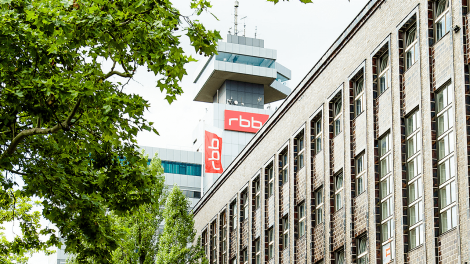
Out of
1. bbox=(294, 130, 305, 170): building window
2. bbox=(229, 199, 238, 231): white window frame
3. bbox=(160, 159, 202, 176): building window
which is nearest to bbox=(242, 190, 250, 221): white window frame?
bbox=(229, 199, 238, 231): white window frame

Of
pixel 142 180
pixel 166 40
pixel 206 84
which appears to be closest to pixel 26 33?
pixel 166 40

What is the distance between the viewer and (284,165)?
1518 inches

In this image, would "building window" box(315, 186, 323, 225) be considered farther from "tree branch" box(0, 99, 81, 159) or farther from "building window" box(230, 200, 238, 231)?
"tree branch" box(0, 99, 81, 159)

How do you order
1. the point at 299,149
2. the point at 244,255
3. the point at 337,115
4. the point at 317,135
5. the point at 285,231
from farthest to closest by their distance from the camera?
the point at 244,255 → the point at 285,231 → the point at 299,149 → the point at 317,135 → the point at 337,115

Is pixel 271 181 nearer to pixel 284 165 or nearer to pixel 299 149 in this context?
pixel 284 165

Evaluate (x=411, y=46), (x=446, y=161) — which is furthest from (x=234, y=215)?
(x=446, y=161)

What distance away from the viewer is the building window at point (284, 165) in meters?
37.8

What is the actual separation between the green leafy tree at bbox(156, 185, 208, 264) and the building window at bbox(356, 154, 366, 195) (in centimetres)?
1359

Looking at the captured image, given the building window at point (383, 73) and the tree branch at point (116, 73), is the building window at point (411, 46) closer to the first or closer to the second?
the building window at point (383, 73)

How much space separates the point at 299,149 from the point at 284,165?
259 cm

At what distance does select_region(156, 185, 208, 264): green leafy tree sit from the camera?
1563 inches

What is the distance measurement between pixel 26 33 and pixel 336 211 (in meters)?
18.6

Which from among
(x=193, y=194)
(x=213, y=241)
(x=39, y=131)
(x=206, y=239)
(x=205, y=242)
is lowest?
(x=39, y=131)

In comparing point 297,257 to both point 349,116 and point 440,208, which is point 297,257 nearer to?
point 349,116
